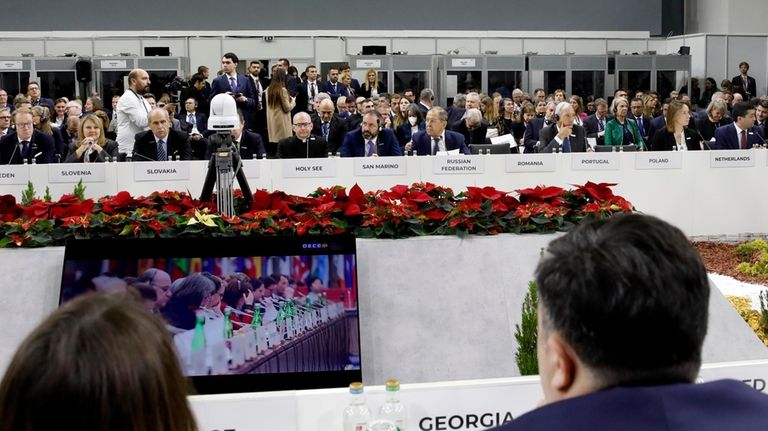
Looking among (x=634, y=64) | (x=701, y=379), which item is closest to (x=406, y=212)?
(x=701, y=379)

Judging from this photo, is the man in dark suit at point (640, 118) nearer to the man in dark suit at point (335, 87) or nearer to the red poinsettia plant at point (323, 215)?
the man in dark suit at point (335, 87)

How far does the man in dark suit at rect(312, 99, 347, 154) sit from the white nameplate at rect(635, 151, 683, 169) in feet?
12.2

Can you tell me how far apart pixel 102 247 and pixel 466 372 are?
71.8 inches

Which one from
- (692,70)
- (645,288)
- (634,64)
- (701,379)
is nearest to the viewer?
(645,288)

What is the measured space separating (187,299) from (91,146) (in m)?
5.98

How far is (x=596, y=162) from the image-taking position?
10695 mm

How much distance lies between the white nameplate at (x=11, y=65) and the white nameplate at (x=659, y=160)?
12.6 meters

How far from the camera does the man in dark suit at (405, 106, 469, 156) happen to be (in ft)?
35.6

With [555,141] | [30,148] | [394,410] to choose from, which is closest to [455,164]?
[555,141]

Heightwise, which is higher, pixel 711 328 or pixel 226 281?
pixel 226 281

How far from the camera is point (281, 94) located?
13.7m

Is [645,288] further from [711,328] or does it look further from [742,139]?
[742,139]

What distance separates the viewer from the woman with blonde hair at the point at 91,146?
1018cm

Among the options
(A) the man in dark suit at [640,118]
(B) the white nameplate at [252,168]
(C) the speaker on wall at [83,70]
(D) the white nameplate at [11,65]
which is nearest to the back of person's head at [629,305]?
(B) the white nameplate at [252,168]
